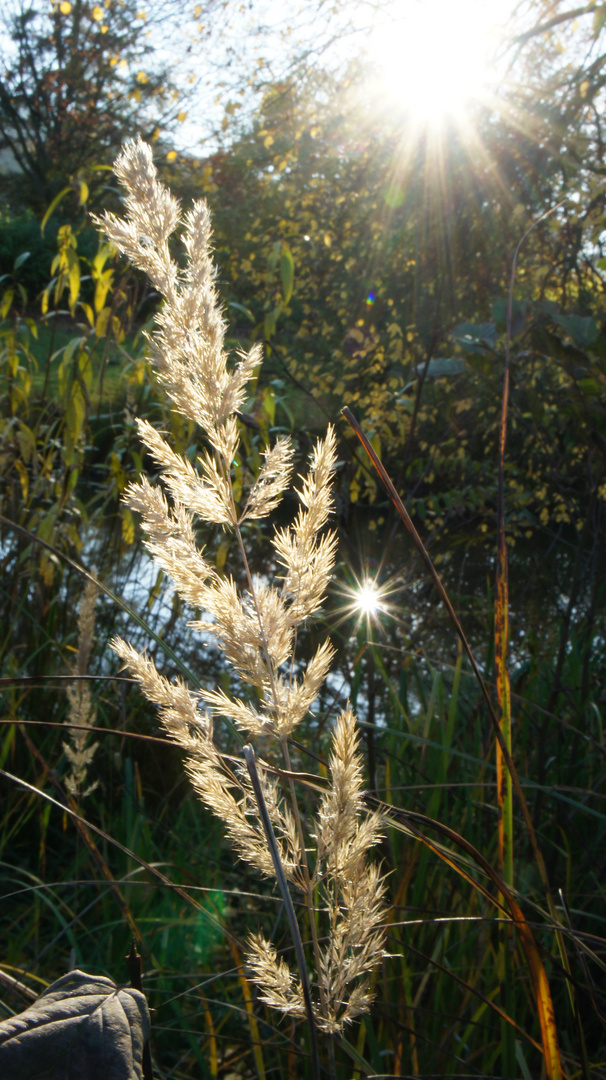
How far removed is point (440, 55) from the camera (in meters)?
3.20

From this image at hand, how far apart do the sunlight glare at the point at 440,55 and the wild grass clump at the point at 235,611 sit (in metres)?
3.21

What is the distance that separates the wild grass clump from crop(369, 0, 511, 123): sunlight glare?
321cm

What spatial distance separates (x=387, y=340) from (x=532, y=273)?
73.2 inches

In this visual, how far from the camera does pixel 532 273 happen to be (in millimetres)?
4262

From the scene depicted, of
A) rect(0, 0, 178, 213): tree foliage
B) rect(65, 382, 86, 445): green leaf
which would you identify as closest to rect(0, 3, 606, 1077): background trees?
rect(65, 382, 86, 445): green leaf

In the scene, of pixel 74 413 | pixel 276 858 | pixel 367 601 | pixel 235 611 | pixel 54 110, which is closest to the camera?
pixel 276 858

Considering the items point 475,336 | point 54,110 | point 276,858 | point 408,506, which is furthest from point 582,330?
point 54,110

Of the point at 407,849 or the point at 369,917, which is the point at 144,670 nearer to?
the point at 369,917

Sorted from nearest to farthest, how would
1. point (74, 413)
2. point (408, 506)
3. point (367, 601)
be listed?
1. point (367, 601)
2. point (74, 413)
3. point (408, 506)

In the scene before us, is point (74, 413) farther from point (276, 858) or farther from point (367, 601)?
point (276, 858)

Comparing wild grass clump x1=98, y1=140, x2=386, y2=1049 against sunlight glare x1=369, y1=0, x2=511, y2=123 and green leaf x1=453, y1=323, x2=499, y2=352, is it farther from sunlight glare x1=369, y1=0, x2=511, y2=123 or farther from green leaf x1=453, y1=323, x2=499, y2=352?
sunlight glare x1=369, y1=0, x2=511, y2=123

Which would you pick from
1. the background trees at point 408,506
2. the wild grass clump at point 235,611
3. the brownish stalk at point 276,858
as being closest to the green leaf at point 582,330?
the background trees at point 408,506

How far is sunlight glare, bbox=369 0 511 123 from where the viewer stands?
3.21 metres

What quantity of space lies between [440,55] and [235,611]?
3450 millimetres
